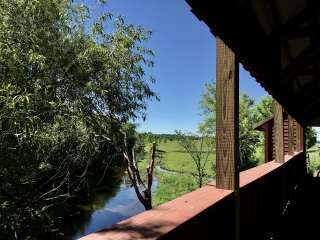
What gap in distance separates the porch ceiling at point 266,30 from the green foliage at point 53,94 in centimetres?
207

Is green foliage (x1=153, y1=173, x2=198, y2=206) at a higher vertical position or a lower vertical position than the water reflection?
higher

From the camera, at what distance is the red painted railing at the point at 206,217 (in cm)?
116

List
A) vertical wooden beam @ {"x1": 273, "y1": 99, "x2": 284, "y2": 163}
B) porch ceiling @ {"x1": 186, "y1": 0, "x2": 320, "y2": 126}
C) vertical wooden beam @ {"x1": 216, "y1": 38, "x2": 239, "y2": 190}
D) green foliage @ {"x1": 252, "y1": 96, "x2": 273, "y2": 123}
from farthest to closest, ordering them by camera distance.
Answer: green foliage @ {"x1": 252, "y1": 96, "x2": 273, "y2": 123} → vertical wooden beam @ {"x1": 273, "y1": 99, "x2": 284, "y2": 163} → vertical wooden beam @ {"x1": 216, "y1": 38, "x2": 239, "y2": 190} → porch ceiling @ {"x1": 186, "y1": 0, "x2": 320, "y2": 126}

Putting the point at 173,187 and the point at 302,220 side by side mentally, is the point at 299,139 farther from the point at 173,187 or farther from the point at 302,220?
the point at 173,187

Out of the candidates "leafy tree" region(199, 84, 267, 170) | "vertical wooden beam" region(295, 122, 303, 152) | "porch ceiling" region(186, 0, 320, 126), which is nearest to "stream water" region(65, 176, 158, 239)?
"vertical wooden beam" region(295, 122, 303, 152)

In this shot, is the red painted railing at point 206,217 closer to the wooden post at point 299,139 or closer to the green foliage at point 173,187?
the wooden post at point 299,139

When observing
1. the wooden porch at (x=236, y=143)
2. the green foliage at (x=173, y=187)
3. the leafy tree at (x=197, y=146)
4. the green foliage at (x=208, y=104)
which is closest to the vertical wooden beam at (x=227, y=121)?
the wooden porch at (x=236, y=143)

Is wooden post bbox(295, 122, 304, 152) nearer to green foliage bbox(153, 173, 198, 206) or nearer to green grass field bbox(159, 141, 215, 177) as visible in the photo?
green foliage bbox(153, 173, 198, 206)

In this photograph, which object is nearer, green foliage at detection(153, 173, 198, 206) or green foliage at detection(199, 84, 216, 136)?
green foliage at detection(153, 173, 198, 206)

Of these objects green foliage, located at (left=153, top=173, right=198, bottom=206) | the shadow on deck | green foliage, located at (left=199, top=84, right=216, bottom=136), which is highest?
green foliage, located at (left=199, top=84, right=216, bottom=136)

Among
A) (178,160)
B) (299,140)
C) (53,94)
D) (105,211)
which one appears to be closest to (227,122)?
(53,94)

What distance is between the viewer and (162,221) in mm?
1286

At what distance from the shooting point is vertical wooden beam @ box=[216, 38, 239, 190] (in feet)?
6.77

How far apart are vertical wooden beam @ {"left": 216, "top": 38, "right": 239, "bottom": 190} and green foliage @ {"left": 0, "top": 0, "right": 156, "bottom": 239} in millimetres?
1996
